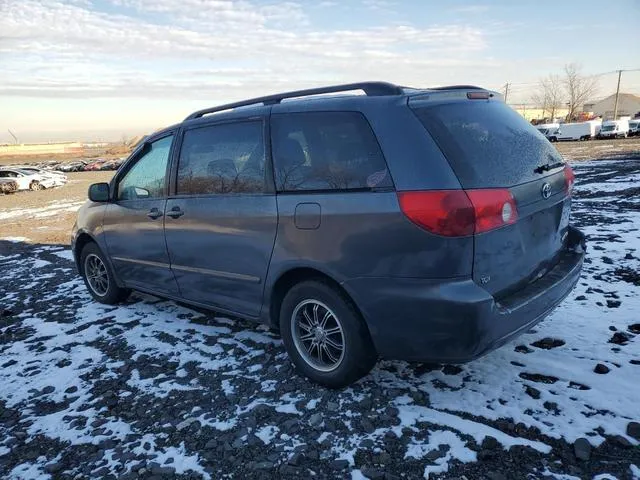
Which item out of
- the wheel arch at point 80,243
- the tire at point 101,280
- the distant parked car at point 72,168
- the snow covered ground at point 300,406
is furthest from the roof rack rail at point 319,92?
the distant parked car at point 72,168

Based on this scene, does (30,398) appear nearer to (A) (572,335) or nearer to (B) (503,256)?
(B) (503,256)

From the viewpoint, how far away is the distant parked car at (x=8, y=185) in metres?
26.5

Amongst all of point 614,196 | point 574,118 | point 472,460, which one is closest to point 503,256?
point 472,460

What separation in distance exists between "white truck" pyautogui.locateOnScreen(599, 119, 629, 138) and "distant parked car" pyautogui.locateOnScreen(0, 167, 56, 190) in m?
47.6

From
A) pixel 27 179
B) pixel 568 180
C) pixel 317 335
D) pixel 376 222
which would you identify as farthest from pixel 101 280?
pixel 27 179

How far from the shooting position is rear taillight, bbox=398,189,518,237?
8.55 feet

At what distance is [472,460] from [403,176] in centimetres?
156

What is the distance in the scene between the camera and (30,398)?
352cm

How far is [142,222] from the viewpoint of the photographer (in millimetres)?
4562

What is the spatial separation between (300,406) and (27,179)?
29794 millimetres

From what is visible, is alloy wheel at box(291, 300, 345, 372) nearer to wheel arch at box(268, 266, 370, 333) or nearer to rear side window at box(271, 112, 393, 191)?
wheel arch at box(268, 266, 370, 333)

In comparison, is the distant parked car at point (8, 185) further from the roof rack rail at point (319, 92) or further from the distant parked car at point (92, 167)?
the roof rack rail at point (319, 92)

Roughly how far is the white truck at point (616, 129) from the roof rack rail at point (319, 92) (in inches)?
2022

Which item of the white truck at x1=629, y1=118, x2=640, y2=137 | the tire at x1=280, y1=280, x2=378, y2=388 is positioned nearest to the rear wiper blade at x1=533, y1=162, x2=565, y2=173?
the tire at x1=280, y1=280, x2=378, y2=388
